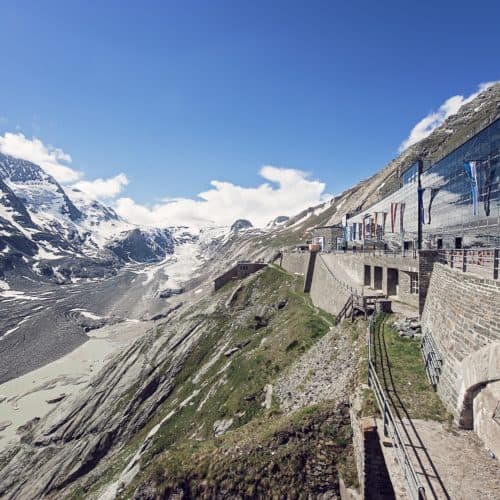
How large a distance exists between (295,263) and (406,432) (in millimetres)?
49053

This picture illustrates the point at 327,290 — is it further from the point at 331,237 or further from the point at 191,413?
the point at 331,237

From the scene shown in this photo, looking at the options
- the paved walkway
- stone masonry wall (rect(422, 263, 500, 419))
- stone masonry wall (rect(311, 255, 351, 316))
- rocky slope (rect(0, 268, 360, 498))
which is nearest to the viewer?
the paved walkway

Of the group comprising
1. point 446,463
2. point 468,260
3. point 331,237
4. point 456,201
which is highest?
point 456,201

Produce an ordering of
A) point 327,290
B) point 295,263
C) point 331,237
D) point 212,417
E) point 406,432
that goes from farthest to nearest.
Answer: point 331,237, point 295,263, point 327,290, point 212,417, point 406,432

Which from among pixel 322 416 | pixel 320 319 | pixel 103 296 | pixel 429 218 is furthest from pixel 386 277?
pixel 103 296

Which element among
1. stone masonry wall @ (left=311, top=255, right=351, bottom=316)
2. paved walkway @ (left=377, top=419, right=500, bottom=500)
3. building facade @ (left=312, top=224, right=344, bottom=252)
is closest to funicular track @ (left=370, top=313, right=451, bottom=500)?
paved walkway @ (left=377, top=419, right=500, bottom=500)

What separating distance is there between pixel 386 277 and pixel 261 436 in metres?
17.9

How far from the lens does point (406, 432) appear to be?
10.4 meters

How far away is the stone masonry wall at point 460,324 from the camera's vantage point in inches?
400

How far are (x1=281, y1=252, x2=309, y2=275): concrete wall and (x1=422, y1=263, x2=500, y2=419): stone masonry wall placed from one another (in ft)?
127

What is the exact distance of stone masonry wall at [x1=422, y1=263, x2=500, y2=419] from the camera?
10164mm

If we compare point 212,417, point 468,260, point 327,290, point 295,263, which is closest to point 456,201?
point 468,260

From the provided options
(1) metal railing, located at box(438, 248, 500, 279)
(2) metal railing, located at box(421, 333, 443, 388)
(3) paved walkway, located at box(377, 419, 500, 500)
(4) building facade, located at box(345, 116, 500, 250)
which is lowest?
(3) paved walkway, located at box(377, 419, 500, 500)

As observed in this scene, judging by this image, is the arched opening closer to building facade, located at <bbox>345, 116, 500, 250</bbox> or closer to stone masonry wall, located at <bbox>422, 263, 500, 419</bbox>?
stone masonry wall, located at <bbox>422, 263, 500, 419</bbox>
